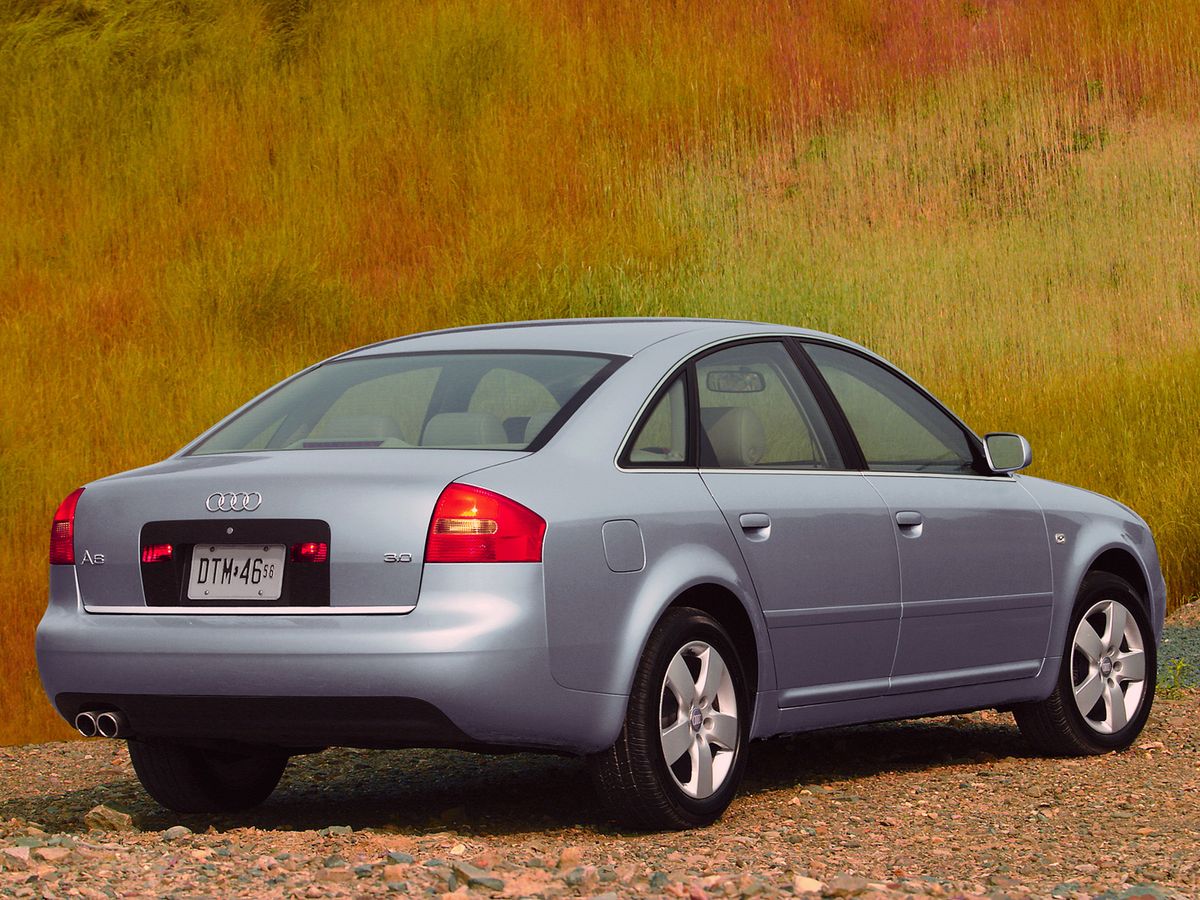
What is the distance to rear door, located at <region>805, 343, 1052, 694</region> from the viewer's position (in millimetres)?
6945

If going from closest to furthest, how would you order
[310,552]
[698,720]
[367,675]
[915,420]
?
[367,675], [310,552], [698,720], [915,420]

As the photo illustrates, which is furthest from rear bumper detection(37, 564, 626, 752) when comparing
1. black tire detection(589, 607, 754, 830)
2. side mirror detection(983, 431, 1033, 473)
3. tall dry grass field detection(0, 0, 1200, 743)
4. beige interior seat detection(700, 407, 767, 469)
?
tall dry grass field detection(0, 0, 1200, 743)

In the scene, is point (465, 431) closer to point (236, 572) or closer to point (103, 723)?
point (236, 572)

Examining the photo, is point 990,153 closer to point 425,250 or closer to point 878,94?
point 878,94

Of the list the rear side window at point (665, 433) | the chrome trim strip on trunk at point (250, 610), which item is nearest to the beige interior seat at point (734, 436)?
the rear side window at point (665, 433)

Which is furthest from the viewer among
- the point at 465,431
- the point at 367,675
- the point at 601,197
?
the point at 601,197

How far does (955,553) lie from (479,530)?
2.51 metres

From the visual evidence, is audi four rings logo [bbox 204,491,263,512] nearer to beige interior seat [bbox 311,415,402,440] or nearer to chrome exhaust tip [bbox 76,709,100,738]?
beige interior seat [bbox 311,415,402,440]

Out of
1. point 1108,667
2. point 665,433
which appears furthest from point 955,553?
point 665,433

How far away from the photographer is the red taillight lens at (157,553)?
5.63m

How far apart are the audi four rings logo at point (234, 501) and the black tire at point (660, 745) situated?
1265 mm

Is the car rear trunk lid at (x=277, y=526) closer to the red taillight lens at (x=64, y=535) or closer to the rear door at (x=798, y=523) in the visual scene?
Result: the red taillight lens at (x=64, y=535)

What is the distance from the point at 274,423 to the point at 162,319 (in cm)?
1282

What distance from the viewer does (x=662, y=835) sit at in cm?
590
